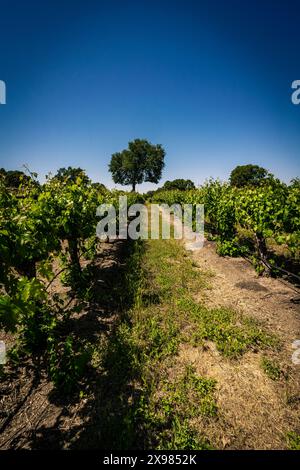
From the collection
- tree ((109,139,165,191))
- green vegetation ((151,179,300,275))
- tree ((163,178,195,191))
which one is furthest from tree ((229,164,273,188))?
green vegetation ((151,179,300,275))

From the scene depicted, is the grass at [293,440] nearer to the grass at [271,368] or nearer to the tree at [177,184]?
the grass at [271,368]

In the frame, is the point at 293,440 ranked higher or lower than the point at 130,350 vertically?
lower

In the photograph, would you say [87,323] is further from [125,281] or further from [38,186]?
[38,186]

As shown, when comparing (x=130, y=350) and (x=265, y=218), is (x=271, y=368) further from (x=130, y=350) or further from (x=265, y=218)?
(x=265, y=218)

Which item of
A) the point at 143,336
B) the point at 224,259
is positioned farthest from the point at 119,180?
the point at 143,336

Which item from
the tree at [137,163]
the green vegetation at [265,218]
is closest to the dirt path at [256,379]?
the green vegetation at [265,218]

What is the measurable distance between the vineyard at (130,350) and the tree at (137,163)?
55.9 metres

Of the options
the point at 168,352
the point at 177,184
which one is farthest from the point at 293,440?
the point at 177,184

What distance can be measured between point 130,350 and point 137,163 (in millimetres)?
60252

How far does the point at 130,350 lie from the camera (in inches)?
162

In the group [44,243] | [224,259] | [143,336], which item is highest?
[44,243]

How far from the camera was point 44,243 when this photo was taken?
3840 mm

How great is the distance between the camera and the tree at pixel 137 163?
60.0m

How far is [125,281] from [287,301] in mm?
4271
